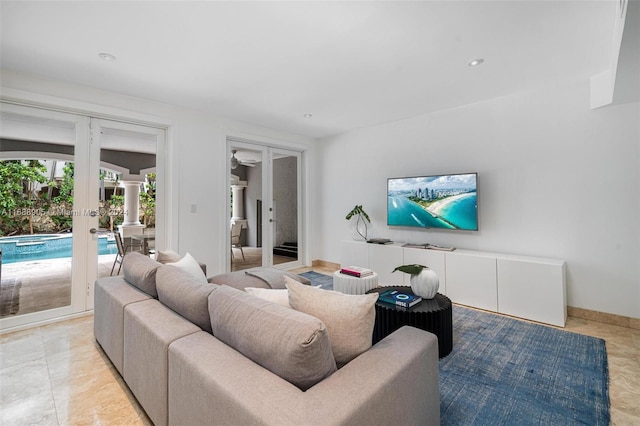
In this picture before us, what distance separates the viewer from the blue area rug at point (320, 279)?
4.28 meters

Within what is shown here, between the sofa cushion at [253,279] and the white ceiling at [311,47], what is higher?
the white ceiling at [311,47]

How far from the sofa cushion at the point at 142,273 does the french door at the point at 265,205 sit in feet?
7.37

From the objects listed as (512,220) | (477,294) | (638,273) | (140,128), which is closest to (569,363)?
(477,294)

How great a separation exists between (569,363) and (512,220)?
5.63 ft

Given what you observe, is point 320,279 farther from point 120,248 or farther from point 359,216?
point 120,248

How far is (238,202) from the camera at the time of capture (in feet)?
15.9

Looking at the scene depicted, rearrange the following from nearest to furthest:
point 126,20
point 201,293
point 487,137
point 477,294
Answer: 1. point 201,293
2. point 126,20
3. point 477,294
4. point 487,137

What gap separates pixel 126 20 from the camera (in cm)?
210

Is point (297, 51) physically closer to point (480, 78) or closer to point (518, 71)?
point (480, 78)

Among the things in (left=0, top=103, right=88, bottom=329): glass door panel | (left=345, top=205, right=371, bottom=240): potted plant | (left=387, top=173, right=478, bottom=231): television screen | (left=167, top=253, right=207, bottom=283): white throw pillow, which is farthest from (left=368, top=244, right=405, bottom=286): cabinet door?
(left=0, top=103, right=88, bottom=329): glass door panel

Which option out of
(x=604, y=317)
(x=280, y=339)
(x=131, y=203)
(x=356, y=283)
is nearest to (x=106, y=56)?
(x=131, y=203)

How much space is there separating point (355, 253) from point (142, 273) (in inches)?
125

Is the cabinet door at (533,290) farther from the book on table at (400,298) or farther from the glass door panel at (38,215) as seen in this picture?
the glass door panel at (38,215)

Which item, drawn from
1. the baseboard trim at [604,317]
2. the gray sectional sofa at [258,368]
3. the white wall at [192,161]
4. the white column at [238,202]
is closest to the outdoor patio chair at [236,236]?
the white column at [238,202]
